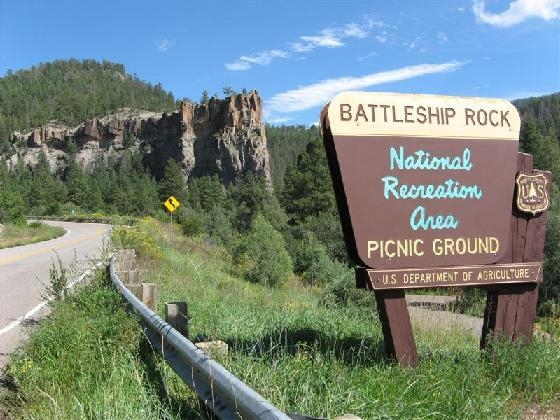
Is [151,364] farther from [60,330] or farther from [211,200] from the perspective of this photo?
[211,200]

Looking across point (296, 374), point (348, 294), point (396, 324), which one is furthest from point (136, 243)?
point (296, 374)

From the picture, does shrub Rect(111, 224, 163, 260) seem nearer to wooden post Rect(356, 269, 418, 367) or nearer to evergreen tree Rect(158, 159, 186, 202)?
wooden post Rect(356, 269, 418, 367)

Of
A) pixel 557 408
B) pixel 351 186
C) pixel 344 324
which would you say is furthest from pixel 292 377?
pixel 344 324

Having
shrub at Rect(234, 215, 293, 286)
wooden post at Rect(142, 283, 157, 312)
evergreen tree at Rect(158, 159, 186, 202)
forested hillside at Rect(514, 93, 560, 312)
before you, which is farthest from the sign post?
evergreen tree at Rect(158, 159, 186, 202)

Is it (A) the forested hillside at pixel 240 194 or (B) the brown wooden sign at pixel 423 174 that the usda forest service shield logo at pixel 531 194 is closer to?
(B) the brown wooden sign at pixel 423 174

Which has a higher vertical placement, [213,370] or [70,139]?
[70,139]

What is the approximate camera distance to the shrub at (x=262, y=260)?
17734mm

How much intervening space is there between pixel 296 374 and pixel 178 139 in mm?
142143

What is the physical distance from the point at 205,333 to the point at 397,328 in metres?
2.05

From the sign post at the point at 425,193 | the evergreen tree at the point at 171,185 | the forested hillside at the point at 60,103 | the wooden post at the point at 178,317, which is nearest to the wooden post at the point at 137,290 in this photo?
the wooden post at the point at 178,317

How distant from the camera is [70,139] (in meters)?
162

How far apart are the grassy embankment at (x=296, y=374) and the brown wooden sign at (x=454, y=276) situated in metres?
0.58

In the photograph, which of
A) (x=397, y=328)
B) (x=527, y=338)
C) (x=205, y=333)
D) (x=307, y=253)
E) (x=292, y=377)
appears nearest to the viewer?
(x=292, y=377)

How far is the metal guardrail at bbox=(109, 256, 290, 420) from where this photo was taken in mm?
2406
